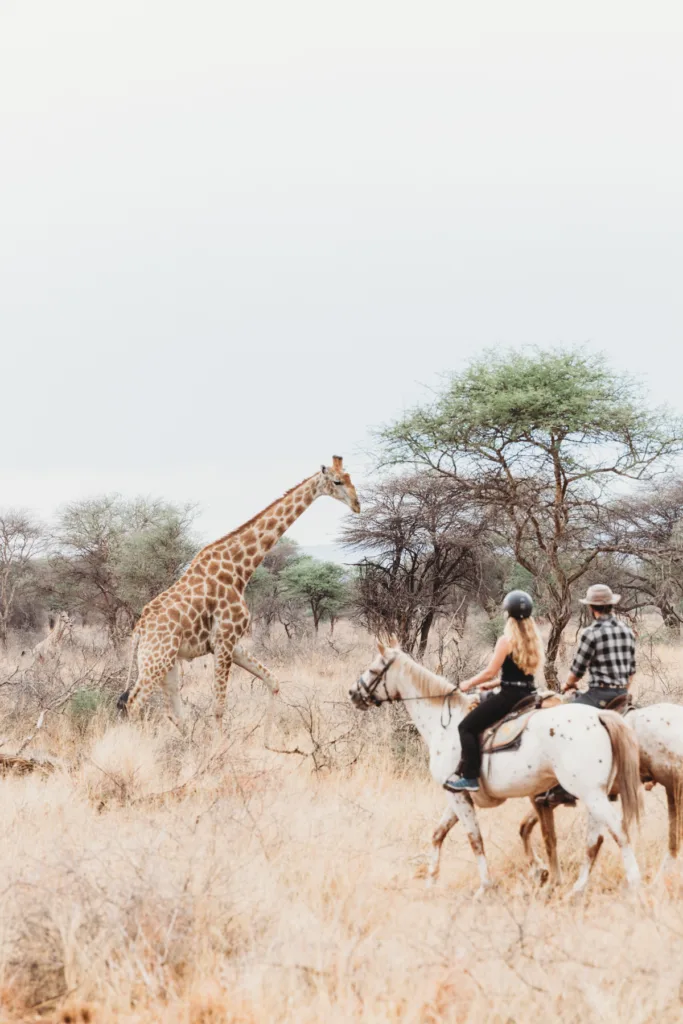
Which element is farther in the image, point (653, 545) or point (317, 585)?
point (317, 585)

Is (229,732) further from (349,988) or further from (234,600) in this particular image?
(349,988)

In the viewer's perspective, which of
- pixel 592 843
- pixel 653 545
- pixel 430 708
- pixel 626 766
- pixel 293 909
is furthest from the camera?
pixel 653 545

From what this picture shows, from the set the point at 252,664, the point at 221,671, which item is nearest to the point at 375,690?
the point at 221,671

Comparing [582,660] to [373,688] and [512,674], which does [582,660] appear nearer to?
[512,674]

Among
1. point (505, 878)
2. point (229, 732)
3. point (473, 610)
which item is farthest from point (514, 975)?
point (473, 610)

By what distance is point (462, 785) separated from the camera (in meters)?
6.16

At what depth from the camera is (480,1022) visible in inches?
156

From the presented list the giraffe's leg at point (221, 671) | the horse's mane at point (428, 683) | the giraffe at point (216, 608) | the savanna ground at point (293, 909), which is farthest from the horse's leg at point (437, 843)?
the giraffe's leg at point (221, 671)

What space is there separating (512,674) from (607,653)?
1.01m

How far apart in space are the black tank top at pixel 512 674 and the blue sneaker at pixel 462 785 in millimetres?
697

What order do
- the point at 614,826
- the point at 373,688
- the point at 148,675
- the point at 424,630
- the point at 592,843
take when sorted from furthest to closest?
the point at 424,630 < the point at 148,675 < the point at 373,688 < the point at 592,843 < the point at 614,826

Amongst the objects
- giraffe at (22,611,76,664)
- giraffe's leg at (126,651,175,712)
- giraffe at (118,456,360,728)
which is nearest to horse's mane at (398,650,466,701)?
giraffe at (118,456,360,728)

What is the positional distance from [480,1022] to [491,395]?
1145 cm

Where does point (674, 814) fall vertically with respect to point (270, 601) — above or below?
above
